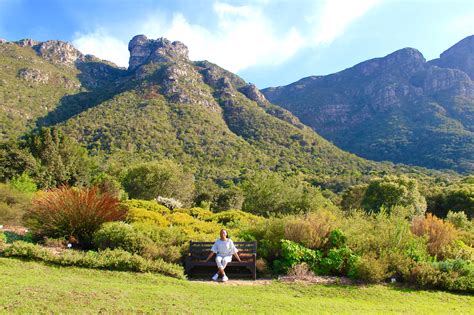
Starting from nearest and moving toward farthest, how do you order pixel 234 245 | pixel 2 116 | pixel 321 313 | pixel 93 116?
pixel 321 313 < pixel 234 245 < pixel 2 116 < pixel 93 116

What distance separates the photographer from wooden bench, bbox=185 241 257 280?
911 cm

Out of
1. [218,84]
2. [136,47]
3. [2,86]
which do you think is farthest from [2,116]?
[136,47]

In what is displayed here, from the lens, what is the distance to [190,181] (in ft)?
145

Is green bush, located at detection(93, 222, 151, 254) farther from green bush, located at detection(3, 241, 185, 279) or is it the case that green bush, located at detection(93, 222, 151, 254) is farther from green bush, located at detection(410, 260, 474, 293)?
green bush, located at detection(410, 260, 474, 293)

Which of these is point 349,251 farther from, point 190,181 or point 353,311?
point 190,181

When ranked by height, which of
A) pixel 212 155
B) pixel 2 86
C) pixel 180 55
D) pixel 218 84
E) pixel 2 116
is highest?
pixel 180 55

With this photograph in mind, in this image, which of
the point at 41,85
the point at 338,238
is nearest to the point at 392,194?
the point at 338,238

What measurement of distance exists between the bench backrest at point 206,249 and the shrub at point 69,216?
144 inches

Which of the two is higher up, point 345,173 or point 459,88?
point 459,88

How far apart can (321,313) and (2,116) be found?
240 feet

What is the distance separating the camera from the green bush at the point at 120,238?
956cm

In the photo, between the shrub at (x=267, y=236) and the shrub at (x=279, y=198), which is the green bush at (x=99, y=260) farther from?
the shrub at (x=279, y=198)

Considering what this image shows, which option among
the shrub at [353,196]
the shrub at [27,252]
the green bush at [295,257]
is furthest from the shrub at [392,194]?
the shrub at [27,252]

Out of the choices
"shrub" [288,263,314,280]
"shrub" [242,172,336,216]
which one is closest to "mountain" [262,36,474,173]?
"shrub" [242,172,336,216]
